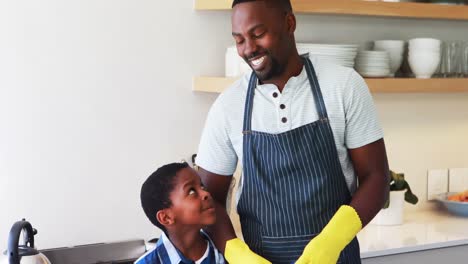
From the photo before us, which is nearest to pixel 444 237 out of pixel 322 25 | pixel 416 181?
pixel 416 181

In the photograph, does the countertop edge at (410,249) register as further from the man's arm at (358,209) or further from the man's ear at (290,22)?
the man's ear at (290,22)

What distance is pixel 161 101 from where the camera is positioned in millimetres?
2580

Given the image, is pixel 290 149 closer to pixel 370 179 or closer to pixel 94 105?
pixel 370 179

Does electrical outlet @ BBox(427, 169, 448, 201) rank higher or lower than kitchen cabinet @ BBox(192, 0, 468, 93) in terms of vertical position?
lower

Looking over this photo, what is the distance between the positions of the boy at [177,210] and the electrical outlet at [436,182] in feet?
5.59

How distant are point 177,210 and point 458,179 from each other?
6.31ft

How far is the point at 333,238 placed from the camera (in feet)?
5.26

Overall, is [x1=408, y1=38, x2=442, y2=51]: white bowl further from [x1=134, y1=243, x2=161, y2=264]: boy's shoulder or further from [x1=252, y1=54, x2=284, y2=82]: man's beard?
[x1=134, y1=243, x2=161, y2=264]: boy's shoulder

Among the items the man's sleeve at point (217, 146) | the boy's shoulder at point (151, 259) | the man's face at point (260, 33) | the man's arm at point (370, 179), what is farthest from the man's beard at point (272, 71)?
the boy's shoulder at point (151, 259)

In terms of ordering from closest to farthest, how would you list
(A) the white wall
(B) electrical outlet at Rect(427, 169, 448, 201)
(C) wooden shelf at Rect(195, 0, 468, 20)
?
(A) the white wall < (C) wooden shelf at Rect(195, 0, 468, 20) < (B) electrical outlet at Rect(427, 169, 448, 201)

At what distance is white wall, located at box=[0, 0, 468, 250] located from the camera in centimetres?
234

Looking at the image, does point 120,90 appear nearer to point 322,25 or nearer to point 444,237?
point 322,25

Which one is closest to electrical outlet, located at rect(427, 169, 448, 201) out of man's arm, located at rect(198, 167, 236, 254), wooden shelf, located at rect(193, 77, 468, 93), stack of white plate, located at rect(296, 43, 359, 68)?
wooden shelf, located at rect(193, 77, 468, 93)

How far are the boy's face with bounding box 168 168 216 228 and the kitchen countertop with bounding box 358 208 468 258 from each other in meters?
0.93
